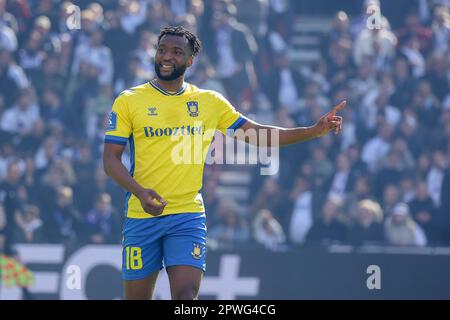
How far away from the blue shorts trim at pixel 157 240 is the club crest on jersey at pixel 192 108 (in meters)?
0.68

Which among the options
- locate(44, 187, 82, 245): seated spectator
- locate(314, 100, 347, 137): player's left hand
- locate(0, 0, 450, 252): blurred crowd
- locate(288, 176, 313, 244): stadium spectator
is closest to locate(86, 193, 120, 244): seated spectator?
locate(0, 0, 450, 252): blurred crowd

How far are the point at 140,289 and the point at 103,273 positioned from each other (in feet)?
15.7

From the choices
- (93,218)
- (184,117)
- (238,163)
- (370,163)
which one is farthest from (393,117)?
(184,117)

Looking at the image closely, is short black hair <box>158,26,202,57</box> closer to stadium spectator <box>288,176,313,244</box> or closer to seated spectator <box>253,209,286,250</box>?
seated spectator <box>253,209,286,250</box>

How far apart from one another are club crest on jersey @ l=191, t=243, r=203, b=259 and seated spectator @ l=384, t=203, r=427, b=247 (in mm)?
6220

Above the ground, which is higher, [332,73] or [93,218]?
[332,73]

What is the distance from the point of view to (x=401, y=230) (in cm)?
1323

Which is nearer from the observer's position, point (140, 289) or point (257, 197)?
point (140, 289)

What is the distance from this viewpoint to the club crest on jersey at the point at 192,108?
744 cm

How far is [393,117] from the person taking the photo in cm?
1475

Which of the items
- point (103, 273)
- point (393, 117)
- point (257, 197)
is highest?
point (393, 117)

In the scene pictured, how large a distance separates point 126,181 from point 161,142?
0.41m

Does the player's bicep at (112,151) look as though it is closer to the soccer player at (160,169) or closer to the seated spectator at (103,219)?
the soccer player at (160,169)
